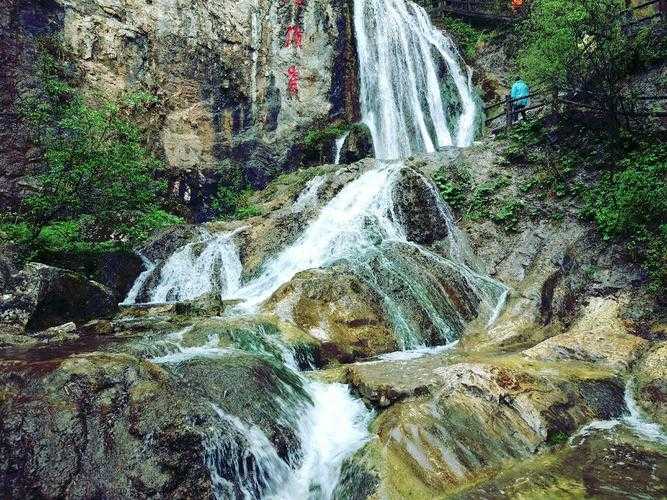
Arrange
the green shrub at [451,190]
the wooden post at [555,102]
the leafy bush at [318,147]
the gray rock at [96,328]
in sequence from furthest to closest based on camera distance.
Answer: the leafy bush at [318,147], the green shrub at [451,190], the wooden post at [555,102], the gray rock at [96,328]

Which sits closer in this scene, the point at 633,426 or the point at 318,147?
the point at 633,426

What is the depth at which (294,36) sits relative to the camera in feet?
63.9

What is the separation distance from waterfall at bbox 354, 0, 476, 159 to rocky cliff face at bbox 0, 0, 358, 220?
0.79 m

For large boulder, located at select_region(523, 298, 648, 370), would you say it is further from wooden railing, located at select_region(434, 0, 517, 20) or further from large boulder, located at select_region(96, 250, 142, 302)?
wooden railing, located at select_region(434, 0, 517, 20)

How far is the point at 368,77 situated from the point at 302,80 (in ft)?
9.45

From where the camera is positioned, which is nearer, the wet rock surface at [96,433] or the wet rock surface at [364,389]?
the wet rock surface at [96,433]

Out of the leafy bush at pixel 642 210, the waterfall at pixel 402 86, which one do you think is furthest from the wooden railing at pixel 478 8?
the leafy bush at pixel 642 210

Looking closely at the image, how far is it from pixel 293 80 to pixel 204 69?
11.4 feet

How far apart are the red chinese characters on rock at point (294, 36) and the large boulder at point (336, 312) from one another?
44.8 ft

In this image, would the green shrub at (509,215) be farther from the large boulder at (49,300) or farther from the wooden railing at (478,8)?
the wooden railing at (478,8)

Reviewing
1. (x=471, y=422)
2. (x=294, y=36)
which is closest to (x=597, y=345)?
(x=471, y=422)

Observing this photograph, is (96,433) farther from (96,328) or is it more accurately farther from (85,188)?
(85,188)

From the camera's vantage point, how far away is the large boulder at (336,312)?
25.1 feet

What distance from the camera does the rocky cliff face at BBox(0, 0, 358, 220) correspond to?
14602mm
